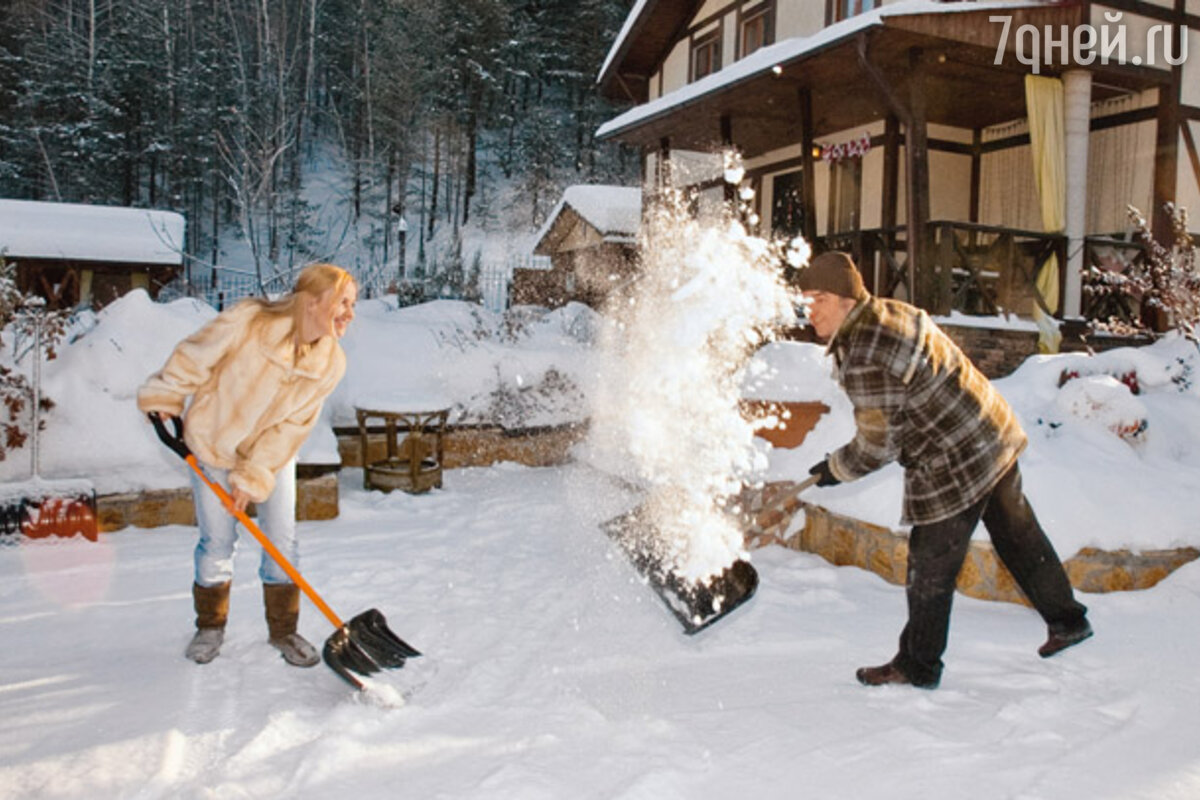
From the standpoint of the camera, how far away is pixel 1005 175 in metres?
12.0

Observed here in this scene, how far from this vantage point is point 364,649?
304 cm

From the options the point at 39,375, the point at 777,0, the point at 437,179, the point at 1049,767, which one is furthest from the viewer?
the point at 437,179

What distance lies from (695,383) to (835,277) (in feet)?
16.9

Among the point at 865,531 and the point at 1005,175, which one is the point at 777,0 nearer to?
the point at 1005,175

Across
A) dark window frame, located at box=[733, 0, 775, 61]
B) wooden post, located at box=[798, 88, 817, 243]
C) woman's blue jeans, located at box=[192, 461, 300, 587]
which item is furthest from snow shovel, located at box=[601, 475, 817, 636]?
dark window frame, located at box=[733, 0, 775, 61]

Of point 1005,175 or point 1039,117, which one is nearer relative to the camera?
point 1039,117

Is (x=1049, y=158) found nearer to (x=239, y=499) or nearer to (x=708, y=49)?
(x=708, y=49)

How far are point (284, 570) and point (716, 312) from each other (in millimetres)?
6888

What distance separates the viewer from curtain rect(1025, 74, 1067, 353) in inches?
379

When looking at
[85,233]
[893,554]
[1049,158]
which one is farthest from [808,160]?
[85,233]

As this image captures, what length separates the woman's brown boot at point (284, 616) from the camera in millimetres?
3334

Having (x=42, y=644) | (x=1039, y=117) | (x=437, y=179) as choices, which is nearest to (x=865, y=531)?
(x=42, y=644)

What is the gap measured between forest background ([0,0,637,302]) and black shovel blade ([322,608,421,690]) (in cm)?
2446

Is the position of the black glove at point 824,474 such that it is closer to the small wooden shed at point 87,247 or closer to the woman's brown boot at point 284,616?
the woman's brown boot at point 284,616
